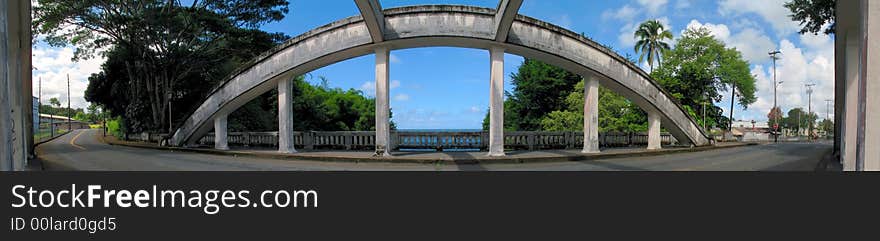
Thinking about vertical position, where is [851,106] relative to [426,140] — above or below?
above

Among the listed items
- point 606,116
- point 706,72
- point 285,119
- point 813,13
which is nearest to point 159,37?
point 285,119

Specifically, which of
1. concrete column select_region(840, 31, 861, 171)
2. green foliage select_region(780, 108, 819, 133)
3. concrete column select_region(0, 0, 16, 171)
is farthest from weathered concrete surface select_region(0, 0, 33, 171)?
green foliage select_region(780, 108, 819, 133)

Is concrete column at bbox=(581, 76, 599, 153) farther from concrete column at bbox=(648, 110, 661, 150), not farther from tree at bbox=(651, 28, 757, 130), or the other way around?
tree at bbox=(651, 28, 757, 130)

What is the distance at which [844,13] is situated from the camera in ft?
26.9

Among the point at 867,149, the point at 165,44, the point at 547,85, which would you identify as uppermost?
the point at 165,44

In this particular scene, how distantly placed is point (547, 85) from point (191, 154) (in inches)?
862

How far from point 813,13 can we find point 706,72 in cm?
1743

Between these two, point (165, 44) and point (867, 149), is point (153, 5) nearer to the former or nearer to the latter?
point (165, 44)

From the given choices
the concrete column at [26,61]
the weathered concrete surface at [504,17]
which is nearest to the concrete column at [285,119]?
the concrete column at [26,61]

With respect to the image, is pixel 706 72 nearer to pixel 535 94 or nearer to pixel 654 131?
pixel 535 94

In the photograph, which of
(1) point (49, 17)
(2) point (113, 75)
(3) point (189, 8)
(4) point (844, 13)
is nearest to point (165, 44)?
(3) point (189, 8)

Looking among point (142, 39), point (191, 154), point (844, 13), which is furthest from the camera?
point (142, 39)

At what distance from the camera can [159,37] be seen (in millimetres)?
17750

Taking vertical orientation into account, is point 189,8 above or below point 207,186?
above
